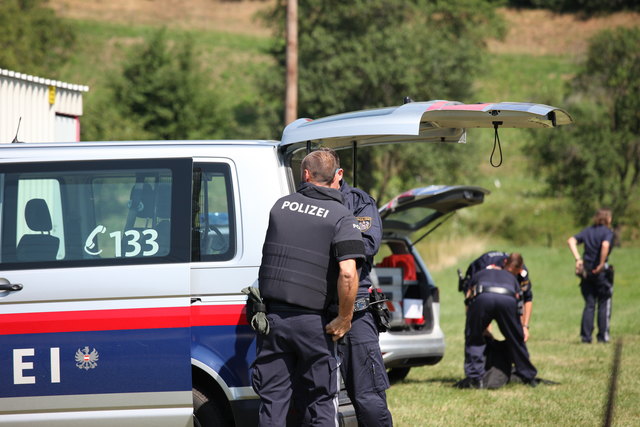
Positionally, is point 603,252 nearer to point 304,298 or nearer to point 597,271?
point 597,271

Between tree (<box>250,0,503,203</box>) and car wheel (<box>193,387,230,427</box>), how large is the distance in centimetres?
2496

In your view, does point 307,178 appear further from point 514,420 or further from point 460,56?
point 460,56

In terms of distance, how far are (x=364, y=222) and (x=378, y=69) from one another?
25359mm

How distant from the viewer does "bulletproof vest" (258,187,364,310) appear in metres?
4.36

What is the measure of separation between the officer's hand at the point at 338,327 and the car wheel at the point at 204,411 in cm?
86

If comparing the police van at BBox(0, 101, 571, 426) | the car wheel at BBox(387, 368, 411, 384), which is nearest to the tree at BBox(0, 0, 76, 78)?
the car wheel at BBox(387, 368, 411, 384)

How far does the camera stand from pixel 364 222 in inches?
191

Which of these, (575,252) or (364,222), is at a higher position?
(364,222)

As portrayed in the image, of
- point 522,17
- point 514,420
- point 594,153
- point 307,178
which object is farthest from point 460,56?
point 522,17

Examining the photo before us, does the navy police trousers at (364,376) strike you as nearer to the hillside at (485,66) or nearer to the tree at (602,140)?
the hillside at (485,66)

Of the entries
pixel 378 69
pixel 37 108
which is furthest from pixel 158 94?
pixel 37 108

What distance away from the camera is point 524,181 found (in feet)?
141

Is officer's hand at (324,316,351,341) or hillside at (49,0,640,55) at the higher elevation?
hillside at (49,0,640,55)

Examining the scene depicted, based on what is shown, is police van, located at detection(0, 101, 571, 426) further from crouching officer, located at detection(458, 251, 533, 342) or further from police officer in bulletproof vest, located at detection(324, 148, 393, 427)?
crouching officer, located at detection(458, 251, 533, 342)
